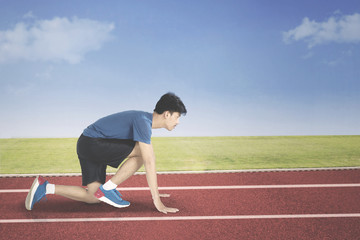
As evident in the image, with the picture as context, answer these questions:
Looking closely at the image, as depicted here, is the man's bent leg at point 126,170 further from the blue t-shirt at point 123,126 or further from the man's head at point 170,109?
the man's head at point 170,109

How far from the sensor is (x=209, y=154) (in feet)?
20.7

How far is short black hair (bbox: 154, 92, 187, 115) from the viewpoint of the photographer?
2.92 metres

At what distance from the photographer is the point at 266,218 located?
2932mm

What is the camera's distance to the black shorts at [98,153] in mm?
3053

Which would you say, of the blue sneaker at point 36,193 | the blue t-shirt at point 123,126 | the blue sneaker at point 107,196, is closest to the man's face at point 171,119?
the blue t-shirt at point 123,126

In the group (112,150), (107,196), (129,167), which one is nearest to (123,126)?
(112,150)

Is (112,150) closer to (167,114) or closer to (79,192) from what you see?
(79,192)

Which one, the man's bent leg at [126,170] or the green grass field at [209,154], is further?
the green grass field at [209,154]

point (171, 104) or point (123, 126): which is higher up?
point (171, 104)

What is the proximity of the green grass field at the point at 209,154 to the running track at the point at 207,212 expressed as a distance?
940 mm

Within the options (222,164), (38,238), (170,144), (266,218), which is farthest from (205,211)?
(170,144)

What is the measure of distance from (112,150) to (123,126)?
0.24 metres

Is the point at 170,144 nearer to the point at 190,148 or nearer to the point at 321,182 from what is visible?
the point at 190,148

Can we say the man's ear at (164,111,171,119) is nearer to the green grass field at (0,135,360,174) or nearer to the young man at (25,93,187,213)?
the young man at (25,93,187,213)
